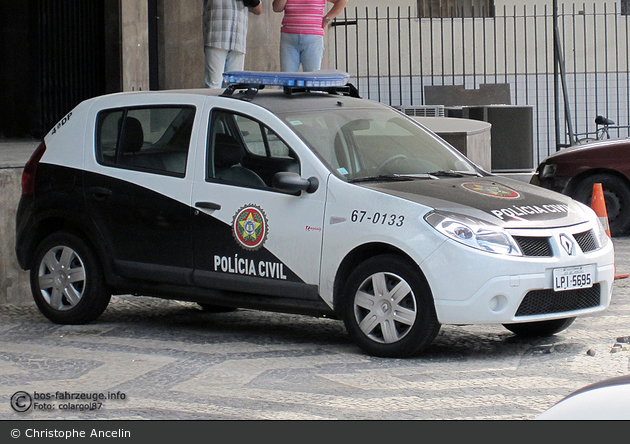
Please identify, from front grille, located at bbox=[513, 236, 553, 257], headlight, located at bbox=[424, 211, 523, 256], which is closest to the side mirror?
headlight, located at bbox=[424, 211, 523, 256]

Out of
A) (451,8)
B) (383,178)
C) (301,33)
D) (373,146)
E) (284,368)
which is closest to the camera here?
(284,368)

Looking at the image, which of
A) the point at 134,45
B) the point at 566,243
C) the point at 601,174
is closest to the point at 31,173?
the point at 566,243

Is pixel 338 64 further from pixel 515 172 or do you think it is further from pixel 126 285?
pixel 126 285

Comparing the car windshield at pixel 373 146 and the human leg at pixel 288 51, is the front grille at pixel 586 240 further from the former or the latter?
the human leg at pixel 288 51

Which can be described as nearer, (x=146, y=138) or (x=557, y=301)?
(x=557, y=301)

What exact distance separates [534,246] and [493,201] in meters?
0.40

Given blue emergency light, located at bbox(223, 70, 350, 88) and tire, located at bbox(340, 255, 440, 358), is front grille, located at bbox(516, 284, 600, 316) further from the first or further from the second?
blue emergency light, located at bbox(223, 70, 350, 88)

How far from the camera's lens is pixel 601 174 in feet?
37.4

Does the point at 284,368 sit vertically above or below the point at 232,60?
below

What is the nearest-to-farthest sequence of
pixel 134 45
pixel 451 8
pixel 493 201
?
pixel 493 201 → pixel 134 45 → pixel 451 8

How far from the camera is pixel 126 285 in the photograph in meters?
6.82

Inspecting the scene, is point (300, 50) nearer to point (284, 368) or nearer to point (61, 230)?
point (61, 230)

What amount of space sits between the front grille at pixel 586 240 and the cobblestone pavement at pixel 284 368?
0.62 meters
